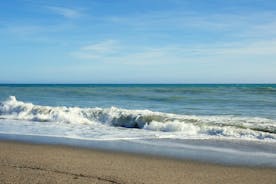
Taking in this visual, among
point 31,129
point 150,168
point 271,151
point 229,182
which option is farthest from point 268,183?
point 31,129

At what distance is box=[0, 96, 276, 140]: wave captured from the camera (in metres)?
13.0

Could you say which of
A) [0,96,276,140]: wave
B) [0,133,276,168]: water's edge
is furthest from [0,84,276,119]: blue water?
[0,133,276,168]: water's edge

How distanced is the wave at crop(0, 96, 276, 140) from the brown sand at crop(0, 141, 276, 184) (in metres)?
4.91

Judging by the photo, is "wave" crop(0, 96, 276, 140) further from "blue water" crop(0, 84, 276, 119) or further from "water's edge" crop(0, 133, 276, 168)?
"blue water" crop(0, 84, 276, 119)

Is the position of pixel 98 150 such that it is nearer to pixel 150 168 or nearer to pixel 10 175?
pixel 150 168

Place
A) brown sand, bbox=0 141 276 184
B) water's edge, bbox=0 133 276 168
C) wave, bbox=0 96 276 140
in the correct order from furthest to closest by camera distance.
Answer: wave, bbox=0 96 276 140
water's edge, bbox=0 133 276 168
brown sand, bbox=0 141 276 184

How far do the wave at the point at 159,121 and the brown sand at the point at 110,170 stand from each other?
4911 millimetres

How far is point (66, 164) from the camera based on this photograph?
7328mm

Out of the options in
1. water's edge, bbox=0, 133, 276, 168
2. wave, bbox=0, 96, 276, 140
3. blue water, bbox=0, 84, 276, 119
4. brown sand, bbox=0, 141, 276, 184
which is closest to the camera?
brown sand, bbox=0, 141, 276, 184

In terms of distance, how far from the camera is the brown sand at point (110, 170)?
6180mm

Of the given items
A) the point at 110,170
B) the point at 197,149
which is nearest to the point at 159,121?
the point at 197,149

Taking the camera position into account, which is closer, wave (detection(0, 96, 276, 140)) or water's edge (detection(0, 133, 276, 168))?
water's edge (detection(0, 133, 276, 168))

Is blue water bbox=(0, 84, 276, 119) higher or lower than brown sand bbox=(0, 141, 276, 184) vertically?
higher

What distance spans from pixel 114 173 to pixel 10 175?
67.9 inches
